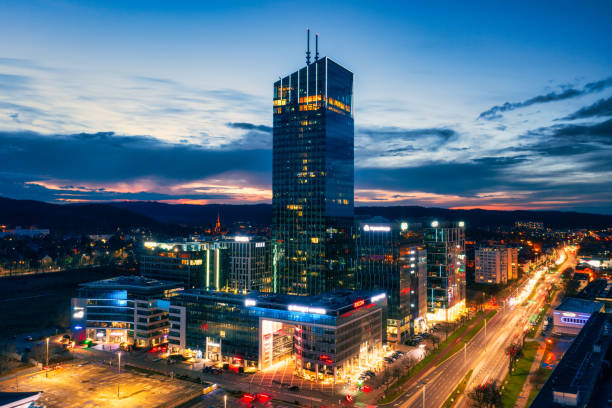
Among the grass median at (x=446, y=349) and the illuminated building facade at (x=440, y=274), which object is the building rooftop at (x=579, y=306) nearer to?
the grass median at (x=446, y=349)

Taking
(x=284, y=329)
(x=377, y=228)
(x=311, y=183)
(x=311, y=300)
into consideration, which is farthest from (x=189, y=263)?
(x=377, y=228)

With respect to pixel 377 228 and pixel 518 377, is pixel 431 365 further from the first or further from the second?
pixel 377 228

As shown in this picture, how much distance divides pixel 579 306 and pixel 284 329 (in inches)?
4322

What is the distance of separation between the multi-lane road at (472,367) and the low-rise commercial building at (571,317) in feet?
42.9

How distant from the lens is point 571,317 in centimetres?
15025

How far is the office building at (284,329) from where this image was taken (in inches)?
4382

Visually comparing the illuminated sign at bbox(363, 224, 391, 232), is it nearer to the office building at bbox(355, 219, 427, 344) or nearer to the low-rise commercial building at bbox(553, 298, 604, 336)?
the office building at bbox(355, 219, 427, 344)

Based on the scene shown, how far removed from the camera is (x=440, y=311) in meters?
182

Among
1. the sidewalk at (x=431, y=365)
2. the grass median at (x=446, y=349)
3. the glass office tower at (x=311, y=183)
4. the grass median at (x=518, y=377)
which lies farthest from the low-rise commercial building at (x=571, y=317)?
the glass office tower at (x=311, y=183)

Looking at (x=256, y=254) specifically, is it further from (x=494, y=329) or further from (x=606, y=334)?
(x=606, y=334)

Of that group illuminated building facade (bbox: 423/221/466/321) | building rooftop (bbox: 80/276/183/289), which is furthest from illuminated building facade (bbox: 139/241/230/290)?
illuminated building facade (bbox: 423/221/466/321)

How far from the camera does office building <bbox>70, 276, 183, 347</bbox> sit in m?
144

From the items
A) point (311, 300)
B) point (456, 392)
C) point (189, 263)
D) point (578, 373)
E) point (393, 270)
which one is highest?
point (189, 263)

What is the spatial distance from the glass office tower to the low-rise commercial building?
2944 inches
